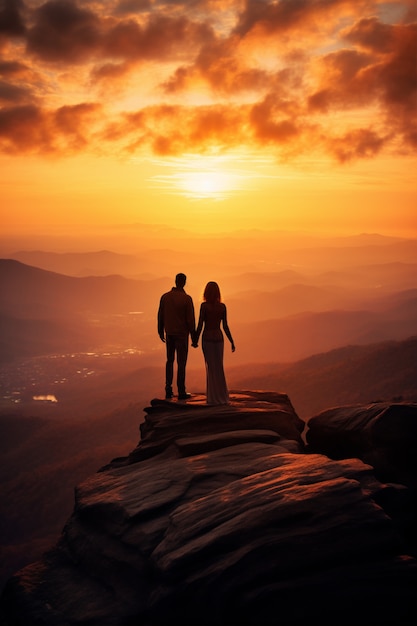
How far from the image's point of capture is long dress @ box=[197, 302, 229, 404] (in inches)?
780

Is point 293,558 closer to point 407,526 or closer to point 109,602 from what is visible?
point 407,526

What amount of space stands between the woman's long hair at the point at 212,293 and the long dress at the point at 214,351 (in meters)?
0.39

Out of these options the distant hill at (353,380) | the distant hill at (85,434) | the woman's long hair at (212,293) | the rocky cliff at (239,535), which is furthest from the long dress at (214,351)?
the distant hill at (353,380)

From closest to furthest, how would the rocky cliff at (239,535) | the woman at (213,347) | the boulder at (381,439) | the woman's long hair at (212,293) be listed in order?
Result: the rocky cliff at (239,535) → the boulder at (381,439) → the woman's long hair at (212,293) → the woman at (213,347)

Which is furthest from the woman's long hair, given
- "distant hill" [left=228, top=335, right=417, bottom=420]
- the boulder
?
"distant hill" [left=228, top=335, right=417, bottom=420]

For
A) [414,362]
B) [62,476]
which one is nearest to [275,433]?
[62,476]

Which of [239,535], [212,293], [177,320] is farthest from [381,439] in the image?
[177,320]

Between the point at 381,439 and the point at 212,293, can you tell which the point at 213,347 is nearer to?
the point at 212,293

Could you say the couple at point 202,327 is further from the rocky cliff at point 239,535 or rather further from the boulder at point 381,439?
the boulder at point 381,439

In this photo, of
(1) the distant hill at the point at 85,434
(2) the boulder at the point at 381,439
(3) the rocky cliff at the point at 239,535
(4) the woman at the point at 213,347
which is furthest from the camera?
(1) the distant hill at the point at 85,434

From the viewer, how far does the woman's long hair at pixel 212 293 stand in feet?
62.7

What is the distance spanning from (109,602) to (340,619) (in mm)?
5687

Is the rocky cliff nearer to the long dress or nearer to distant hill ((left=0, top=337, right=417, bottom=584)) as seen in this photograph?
the long dress

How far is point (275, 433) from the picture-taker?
17.4 meters
